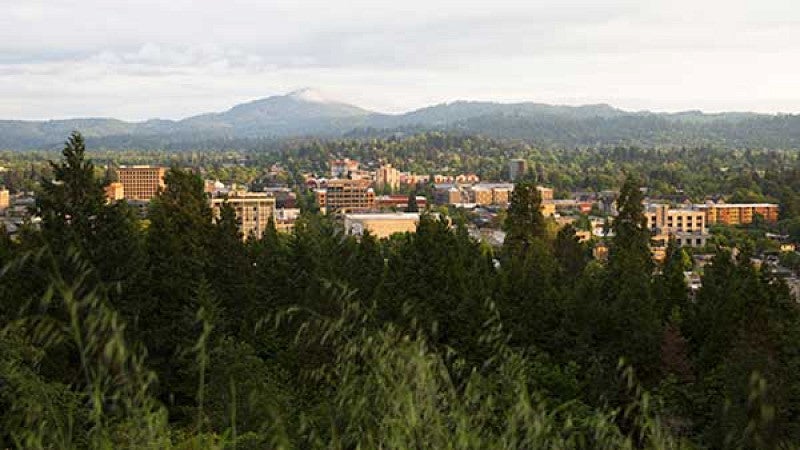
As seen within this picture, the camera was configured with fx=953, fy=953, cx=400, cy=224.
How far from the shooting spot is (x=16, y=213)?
49.1 meters

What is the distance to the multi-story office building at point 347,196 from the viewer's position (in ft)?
211

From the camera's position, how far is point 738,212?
49.2m

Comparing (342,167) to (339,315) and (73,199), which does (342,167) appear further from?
(339,315)

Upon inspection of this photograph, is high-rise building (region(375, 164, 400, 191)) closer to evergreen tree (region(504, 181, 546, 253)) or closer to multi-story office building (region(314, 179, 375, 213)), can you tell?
multi-story office building (region(314, 179, 375, 213))

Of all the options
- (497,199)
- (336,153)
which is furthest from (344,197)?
(336,153)

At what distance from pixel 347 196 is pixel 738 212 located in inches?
1034

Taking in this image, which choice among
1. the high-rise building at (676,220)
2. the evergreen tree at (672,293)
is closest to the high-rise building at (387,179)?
the high-rise building at (676,220)

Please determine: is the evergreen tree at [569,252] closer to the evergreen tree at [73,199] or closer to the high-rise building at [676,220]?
the evergreen tree at [73,199]

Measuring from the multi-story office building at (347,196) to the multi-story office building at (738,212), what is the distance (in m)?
23.7

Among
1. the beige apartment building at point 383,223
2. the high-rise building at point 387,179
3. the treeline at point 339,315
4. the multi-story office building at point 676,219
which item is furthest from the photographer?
the high-rise building at point 387,179

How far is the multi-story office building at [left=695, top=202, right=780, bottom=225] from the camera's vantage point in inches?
1893

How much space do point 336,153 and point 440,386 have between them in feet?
364

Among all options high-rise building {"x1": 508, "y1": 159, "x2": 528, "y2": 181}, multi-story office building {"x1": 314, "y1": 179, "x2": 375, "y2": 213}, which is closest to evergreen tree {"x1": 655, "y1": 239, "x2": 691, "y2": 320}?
multi-story office building {"x1": 314, "y1": 179, "x2": 375, "y2": 213}

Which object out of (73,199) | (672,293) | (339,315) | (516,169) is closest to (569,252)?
(672,293)
